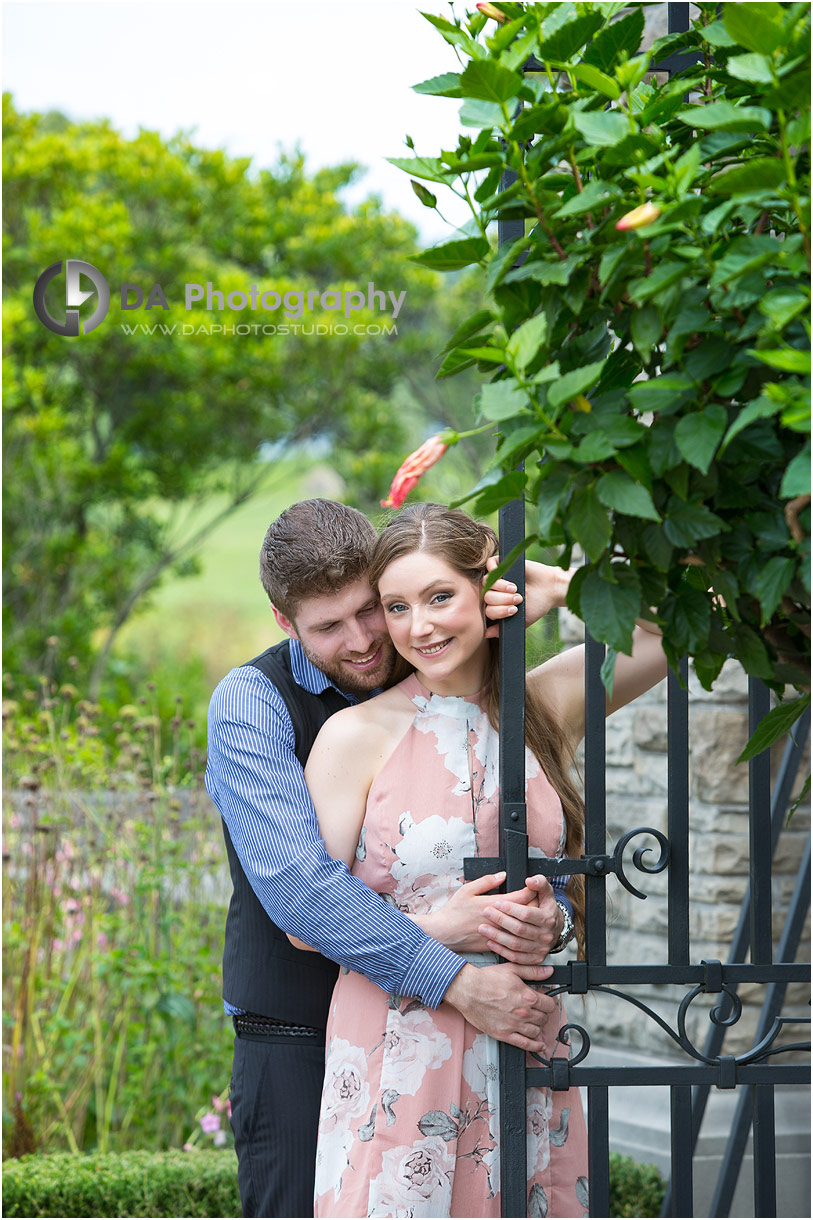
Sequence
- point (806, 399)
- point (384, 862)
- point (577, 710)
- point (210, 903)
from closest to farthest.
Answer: point (806, 399) → point (384, 862) → point (577, 710) → point (210, 903)

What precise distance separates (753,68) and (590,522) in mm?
403

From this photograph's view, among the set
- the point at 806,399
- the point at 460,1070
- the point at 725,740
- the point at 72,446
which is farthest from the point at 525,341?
the point at 72,446

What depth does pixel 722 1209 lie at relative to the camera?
2.29 meters

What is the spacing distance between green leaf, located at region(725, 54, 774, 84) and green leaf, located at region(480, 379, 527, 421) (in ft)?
1.03

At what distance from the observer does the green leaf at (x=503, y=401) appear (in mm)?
958

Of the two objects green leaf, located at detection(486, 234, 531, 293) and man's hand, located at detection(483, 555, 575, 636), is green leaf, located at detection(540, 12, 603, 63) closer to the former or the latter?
green leaf, located at detection(486, 234, 531, 293)

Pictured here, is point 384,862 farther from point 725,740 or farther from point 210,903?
point 210,903

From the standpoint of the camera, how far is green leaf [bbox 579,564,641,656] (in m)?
1.00

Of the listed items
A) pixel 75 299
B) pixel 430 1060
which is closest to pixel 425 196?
pixel 430 1060

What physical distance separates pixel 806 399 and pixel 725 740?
6.87ft

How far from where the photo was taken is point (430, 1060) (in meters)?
1.53

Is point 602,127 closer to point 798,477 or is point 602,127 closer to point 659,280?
point 659,280

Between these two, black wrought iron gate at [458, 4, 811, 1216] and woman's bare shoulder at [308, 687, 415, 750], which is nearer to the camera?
black wrought iron gate at [458, 4, 811, 1216]

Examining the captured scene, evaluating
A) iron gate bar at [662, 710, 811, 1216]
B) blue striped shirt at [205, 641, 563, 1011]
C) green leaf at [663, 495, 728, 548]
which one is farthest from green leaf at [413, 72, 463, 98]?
iron gate bar at [662, 710, 811, 1216]
